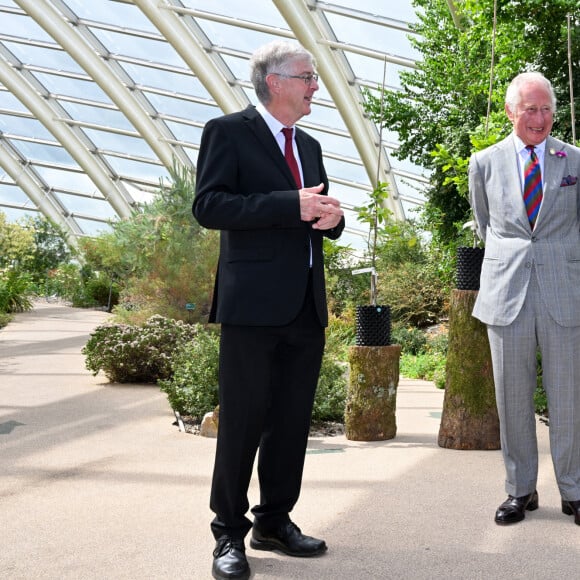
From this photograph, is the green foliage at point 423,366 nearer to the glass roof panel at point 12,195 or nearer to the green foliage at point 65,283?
the green foliage at point 65,283

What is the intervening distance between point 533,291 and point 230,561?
1487 mm

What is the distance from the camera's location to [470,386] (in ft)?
14.6

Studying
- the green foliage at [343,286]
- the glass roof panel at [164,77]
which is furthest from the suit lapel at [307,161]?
the glass roof panel at [164,77]

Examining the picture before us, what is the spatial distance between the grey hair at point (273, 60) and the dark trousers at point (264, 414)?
0.68 meters

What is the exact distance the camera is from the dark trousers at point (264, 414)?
2.49 m

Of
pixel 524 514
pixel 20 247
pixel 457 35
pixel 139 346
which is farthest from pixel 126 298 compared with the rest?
pixel 524 514

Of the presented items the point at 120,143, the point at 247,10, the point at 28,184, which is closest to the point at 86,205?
the point at 28,184

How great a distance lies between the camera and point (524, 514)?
10.1ft

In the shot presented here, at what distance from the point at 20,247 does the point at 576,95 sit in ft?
44.7

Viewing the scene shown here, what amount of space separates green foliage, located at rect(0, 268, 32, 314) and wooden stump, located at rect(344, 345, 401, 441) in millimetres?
11497

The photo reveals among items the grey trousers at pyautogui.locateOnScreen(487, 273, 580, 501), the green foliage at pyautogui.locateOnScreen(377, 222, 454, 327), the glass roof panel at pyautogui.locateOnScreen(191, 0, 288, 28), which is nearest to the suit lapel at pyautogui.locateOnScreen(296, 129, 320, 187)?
the grey trousers at pyautogui.locateOnScreen(487, 273, 580, 501)

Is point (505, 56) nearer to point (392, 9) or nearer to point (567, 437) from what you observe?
point (567, 437)

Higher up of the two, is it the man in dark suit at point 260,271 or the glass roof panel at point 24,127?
the glass roof panel at point 24,127

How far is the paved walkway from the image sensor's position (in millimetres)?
2557
